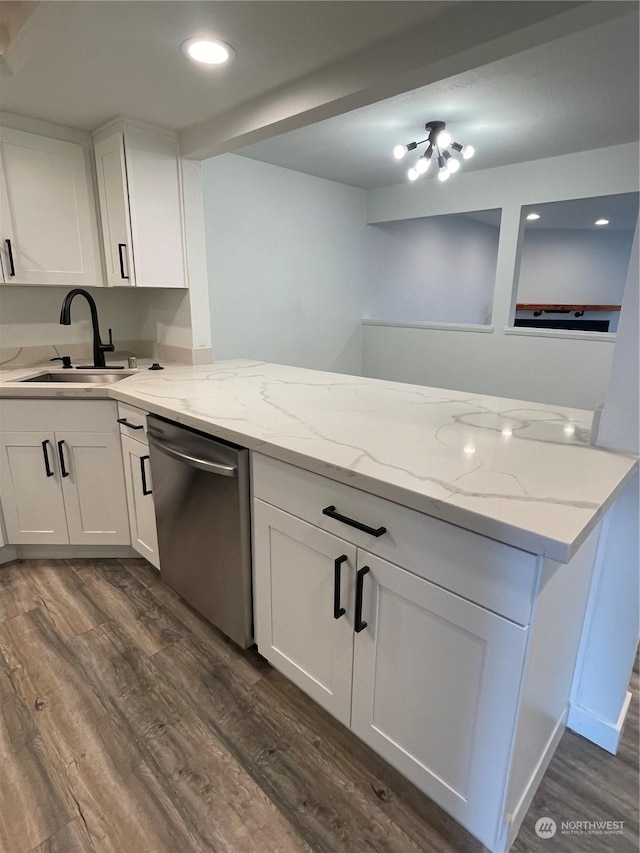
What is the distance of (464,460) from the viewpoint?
116 centimetres

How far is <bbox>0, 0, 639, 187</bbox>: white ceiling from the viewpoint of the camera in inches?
51.8

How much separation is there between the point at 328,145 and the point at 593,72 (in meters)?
1.53

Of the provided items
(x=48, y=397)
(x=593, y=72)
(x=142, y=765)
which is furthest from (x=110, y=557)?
(x=593, y=72)

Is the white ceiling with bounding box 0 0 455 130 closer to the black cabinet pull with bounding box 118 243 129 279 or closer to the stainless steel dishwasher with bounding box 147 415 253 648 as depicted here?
the black cabinet pull with bounding box 118 243 129 279

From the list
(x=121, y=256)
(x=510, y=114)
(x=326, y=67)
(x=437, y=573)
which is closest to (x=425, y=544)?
(x=437, y=573)

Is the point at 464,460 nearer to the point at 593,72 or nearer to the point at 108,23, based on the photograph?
the point at 108,23

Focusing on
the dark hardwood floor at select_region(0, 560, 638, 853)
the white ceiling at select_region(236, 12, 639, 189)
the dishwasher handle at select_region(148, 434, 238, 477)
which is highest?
the white ceiling at select_region(236, 12, 639, 189)

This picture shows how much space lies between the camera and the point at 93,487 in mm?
2219

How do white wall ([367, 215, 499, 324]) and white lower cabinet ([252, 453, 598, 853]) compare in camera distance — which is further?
white wall ([367, 215, 499, 324])

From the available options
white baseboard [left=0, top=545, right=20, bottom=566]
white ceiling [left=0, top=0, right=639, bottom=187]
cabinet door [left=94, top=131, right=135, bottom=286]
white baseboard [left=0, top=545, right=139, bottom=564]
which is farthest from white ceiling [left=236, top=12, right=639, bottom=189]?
white baseboard [left=0, top=545, right=20, bottom=566]

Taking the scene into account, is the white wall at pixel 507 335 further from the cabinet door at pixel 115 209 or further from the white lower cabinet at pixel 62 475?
the white lower cabinet at pixel 62 475

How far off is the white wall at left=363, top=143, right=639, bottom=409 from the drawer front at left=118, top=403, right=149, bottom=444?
2972 mm

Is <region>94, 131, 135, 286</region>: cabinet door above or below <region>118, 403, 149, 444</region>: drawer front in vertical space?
above

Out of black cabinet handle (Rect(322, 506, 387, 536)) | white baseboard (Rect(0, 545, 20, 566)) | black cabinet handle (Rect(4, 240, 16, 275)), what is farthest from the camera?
white baseboard (Rect(0, 545, 20, 566))
